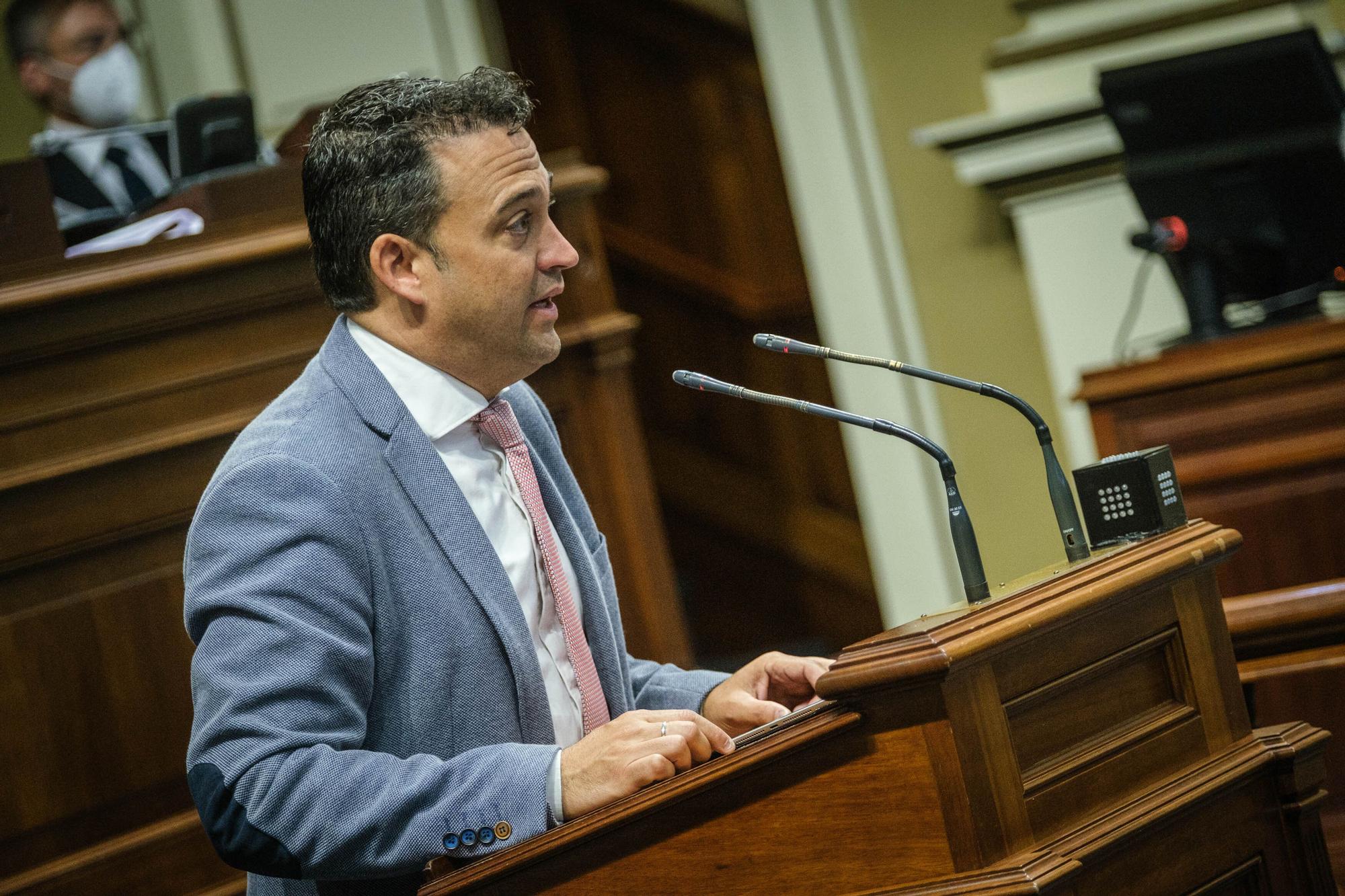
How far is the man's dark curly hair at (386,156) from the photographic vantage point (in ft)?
4.90

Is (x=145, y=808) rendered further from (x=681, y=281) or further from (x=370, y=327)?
(x=681, y=281)

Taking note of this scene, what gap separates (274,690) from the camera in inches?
49.2

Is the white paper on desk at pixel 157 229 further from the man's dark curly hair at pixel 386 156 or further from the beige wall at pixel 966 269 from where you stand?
the beige wall at pixel 966 269

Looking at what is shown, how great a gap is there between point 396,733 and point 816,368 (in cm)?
270

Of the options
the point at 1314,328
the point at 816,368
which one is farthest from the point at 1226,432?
the point at 816,368

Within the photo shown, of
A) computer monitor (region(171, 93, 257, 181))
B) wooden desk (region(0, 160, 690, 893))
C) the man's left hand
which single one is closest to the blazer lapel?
the man's left hand

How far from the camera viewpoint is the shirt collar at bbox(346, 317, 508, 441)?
1.51 m

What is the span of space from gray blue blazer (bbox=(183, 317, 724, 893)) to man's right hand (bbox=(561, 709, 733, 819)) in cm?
3

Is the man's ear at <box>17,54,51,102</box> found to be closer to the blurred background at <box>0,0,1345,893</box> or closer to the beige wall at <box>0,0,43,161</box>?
the blurred background at <box>0,0,1345,893</box>

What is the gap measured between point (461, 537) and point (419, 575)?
0.20 ft

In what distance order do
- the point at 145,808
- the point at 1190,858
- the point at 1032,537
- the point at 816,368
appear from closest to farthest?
the point at 1190,858 → the point at 145,808 → the point at 1032,537 → the point at 816,368

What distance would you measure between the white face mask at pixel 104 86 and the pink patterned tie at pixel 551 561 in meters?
1.95

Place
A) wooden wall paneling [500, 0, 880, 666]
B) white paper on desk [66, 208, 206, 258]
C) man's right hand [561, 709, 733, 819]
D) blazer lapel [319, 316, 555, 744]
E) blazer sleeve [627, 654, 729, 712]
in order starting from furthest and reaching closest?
wooden wall paneling [500, 0, 880, 666]
white paper on desk [66, 208, 206, 258]
blazer sleeve [627, 654, 729, 712]
blazer lapel [319, 316, 555, 744]
man's right hand [561, 709, 733, 819]

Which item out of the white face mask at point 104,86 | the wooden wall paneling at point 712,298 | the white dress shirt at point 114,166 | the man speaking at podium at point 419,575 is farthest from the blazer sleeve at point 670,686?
the wooden wall paneling at point 712,298
